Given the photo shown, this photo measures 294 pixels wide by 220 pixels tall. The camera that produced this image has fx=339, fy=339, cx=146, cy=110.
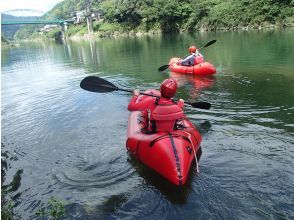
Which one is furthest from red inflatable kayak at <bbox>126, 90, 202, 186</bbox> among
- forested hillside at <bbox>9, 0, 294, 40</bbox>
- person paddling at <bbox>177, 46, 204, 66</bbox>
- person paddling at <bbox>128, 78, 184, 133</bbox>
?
forested hillside at <bbox>9, 0, 294, 40</bbox>

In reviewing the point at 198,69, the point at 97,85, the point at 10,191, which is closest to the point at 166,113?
the point at 97,85

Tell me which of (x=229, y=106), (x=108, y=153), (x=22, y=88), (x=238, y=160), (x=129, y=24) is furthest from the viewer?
(x=129, y=24)

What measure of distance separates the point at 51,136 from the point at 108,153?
7.66 ft

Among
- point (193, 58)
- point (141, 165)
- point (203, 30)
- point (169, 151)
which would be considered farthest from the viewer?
point (203, 30)

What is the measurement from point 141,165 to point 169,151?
124 centimetres

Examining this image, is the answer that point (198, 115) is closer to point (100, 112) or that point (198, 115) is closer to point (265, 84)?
point (100, 112)

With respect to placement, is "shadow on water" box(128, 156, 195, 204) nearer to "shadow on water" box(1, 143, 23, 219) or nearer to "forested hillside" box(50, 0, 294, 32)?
"shadow on water" box(1, 143, 23, 219)

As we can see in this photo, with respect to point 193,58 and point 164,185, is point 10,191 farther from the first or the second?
point 193,58

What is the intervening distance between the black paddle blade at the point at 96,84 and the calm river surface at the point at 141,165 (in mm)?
1220

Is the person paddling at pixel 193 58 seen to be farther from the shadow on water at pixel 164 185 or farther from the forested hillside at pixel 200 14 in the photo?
the forested hillside at pixel 200 14

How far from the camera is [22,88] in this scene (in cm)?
1633

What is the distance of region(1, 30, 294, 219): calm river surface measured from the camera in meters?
5.09

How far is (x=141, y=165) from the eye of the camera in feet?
21.5

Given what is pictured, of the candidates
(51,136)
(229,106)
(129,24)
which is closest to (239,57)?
(229,106)
